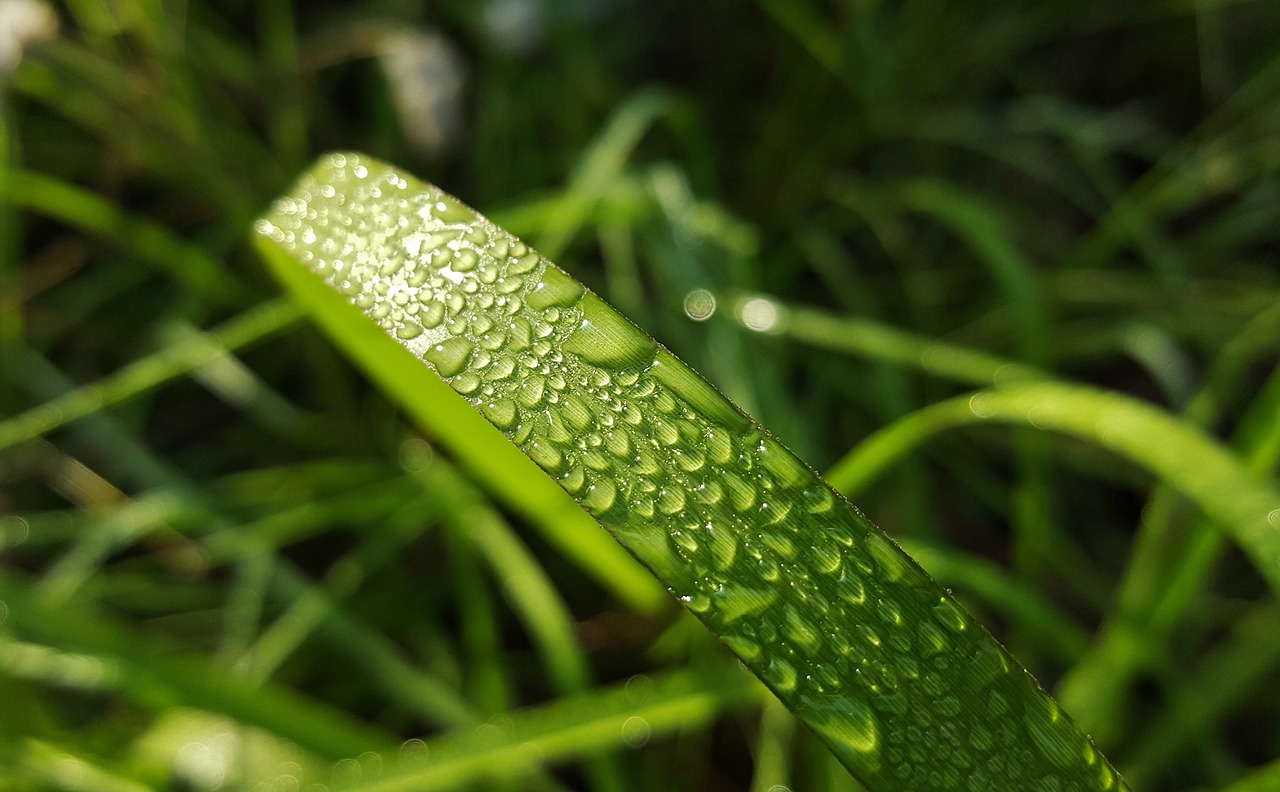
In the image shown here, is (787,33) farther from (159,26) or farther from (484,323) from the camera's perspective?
(484,323)

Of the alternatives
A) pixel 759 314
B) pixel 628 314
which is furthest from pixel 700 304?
pixel 628 314

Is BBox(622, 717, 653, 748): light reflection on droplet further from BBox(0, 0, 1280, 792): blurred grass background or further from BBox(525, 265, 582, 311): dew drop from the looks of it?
BBox(525, 265, 582, 311): dew drop

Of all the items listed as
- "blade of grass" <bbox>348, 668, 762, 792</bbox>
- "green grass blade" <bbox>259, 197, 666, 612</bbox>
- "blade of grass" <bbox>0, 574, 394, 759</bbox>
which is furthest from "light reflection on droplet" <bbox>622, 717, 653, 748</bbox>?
"blade of grass" <bbox>0, 574, 394, 759</bbox>

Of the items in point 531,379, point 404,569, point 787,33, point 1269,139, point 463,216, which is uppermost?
point 787,33

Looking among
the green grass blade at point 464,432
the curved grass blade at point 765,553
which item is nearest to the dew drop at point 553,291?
the curved grass blade at point 765,553

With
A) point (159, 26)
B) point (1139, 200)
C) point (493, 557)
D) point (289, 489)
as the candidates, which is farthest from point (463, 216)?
point (1139, 200)

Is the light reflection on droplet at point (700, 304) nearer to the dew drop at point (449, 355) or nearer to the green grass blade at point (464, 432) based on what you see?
the green grass blade at point (464, 432)
